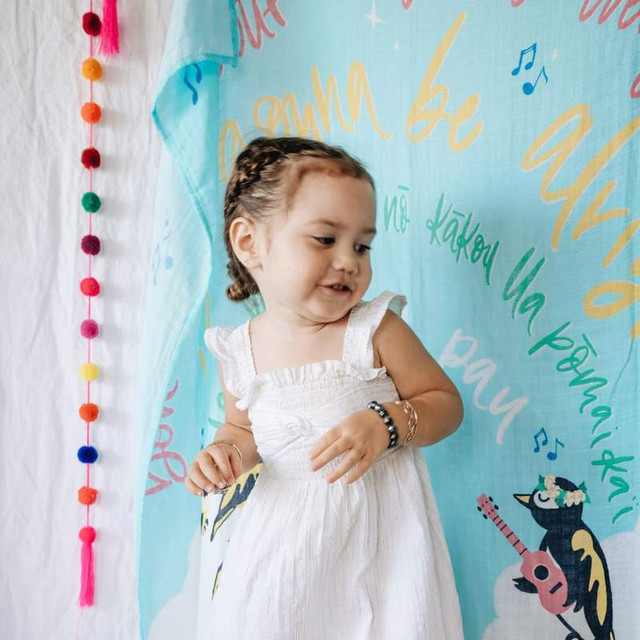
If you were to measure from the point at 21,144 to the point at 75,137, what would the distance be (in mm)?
85

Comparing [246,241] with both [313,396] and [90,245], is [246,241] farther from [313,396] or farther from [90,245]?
[90,245]

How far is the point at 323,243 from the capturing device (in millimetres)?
965

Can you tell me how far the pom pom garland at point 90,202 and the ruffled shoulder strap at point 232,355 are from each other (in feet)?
1.25

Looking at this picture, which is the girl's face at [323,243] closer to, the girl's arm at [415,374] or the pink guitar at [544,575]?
the girl's arm at [415,374]

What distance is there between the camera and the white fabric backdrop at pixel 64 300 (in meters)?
1.32

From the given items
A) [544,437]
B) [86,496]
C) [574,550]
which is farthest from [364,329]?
[86,496]

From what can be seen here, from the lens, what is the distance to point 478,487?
115 centimetres

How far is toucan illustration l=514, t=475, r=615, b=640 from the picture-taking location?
3.49 feet

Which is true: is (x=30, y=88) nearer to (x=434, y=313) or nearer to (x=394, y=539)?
(x=434, y=313)

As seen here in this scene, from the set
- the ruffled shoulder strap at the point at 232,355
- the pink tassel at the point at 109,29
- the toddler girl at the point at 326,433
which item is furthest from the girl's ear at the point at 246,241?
the pink tassel at the point at 109,29

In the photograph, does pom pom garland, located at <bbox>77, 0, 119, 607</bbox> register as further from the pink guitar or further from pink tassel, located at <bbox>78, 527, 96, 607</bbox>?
the pink guitar

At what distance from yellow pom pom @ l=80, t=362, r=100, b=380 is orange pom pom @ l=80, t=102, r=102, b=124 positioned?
0.40 metres

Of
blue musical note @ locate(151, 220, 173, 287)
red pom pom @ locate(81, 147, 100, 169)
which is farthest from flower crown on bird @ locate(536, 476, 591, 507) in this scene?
red pom pom @ locate(81, 147, 100, 169)

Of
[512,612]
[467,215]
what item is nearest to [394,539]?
[512,612]
